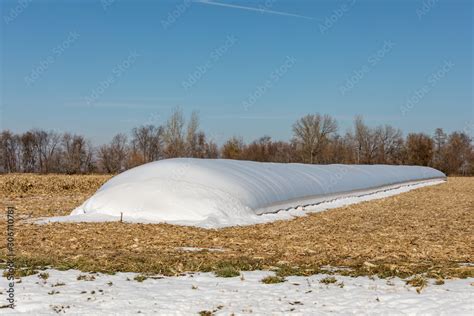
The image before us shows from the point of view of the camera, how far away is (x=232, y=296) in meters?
7.61

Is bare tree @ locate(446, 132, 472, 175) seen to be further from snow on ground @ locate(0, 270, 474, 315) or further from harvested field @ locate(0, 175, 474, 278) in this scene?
snow on ground @ locate(0, 270, 474, 315)

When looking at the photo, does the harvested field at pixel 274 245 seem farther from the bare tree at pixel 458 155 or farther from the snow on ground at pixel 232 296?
the bare tree at pixel 458 155

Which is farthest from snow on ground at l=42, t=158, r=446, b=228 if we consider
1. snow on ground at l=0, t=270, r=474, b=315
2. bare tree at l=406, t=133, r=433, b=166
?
bare tree at l=406, t=133, r=433, b=166

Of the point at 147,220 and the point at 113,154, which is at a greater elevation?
the point at 113,154

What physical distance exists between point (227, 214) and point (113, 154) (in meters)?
59.4

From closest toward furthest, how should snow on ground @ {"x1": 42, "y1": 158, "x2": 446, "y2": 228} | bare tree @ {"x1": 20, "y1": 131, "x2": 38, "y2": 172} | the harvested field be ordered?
the harvested field → snow on ground @ {"x1": 42, "y1": 158, "x2": 446, "y2": 228} → bare tree @ {"x1": 20, "y1": 131, "x2": 38, "y2": 172}

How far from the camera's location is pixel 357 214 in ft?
66.3

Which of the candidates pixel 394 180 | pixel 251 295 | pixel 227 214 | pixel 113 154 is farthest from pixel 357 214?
pixel 113 154

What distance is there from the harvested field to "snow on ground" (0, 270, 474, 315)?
2.30 ft

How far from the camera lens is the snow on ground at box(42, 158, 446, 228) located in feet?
56.0

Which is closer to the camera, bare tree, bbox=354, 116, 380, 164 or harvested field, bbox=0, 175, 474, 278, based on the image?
harvested field, bbox=0, 175, 474, 278

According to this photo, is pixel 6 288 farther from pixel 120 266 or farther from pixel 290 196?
pixel 290 196

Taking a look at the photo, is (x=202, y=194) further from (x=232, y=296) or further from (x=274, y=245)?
(x=232, y=296)

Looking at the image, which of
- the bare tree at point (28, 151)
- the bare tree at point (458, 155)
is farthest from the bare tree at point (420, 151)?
the bare tree at point (28, 151)
